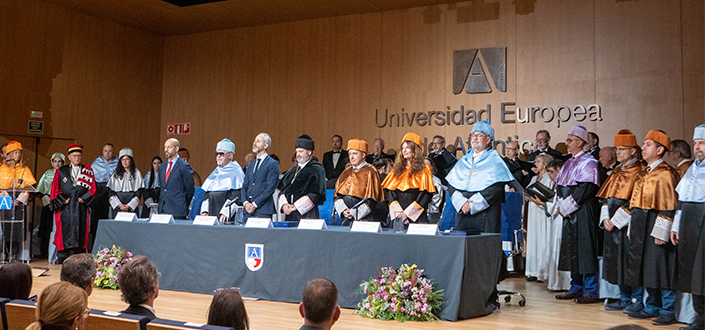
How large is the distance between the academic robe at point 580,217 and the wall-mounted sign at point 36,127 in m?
9.54

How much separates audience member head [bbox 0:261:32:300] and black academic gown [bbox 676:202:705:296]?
14.6 feet

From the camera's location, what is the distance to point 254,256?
5582 mm

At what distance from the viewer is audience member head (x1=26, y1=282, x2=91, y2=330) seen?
2.11 meters

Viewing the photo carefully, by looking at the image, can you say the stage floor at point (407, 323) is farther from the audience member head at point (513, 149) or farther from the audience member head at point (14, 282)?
the audience member head at point (513, 149)

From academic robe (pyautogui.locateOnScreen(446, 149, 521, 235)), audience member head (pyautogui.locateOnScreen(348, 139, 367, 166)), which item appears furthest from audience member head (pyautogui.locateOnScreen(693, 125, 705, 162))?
audience member head (pyautogui.locateOnScreen(348, 139, 367, 166))

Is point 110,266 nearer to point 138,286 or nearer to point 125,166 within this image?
point 125,166

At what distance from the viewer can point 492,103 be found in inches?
407

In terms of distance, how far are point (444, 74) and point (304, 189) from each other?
17.2 feet

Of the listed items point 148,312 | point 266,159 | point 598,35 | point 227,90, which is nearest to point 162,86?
point 227,90

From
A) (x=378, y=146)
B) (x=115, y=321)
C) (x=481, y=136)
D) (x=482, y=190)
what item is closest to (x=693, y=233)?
(x=482, y=190)

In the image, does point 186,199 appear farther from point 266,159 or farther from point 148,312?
point 148,312

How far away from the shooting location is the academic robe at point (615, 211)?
17.6 feet

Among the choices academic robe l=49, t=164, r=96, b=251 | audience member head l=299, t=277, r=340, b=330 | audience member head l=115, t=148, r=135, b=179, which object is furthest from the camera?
audience member head l=115, t=148, r=135, b=179

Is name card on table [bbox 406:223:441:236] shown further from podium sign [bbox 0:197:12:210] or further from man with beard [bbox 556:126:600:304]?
podium sign [bbox 0:197:12:210]
